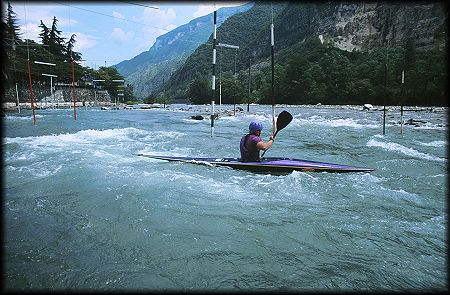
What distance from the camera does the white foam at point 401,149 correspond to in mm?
9648

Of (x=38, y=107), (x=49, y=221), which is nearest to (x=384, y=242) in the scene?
(x=49, y=221)

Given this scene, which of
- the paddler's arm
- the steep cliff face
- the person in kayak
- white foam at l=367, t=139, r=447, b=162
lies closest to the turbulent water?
the person in kayak

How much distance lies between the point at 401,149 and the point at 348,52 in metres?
75.4

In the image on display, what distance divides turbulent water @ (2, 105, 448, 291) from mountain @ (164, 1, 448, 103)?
345cm

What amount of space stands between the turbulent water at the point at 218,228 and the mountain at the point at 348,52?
3.45 metres

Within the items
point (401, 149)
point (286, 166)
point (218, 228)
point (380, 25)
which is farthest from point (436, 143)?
point (380, 25)

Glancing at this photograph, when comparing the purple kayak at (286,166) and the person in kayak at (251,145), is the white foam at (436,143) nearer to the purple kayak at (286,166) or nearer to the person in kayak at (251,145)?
the purple kayak at (286,166)

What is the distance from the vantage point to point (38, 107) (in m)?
45.5

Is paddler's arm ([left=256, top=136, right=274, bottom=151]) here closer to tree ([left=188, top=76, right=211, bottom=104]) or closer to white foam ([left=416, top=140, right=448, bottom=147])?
white foam ([left=416, top=140, right=448, bottom=147])

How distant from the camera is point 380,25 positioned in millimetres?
82688

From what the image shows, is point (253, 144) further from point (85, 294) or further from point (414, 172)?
point (85, 294)

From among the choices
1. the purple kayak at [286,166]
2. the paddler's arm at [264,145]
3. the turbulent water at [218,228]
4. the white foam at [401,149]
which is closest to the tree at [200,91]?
the white foam at [401,149]

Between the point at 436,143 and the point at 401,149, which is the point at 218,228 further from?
the point at 436,143

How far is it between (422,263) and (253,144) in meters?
4.65
